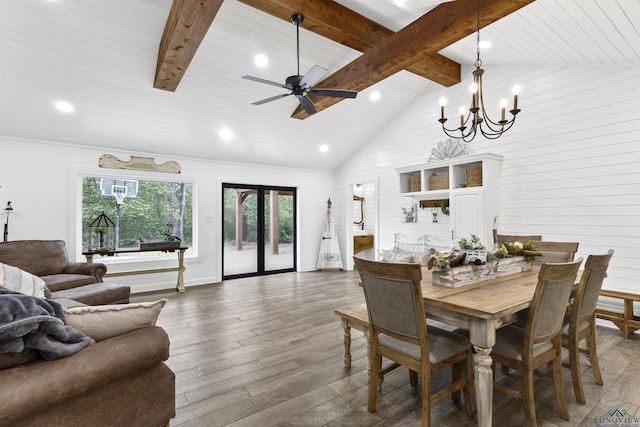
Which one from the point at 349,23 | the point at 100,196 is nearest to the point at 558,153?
the point at 349,23

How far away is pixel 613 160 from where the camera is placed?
3559 millimetres

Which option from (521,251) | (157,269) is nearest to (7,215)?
(157,269)

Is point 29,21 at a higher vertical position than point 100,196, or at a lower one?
higher

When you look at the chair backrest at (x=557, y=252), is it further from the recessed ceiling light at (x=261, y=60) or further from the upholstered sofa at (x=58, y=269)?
the upholstered sofa at (x=58, y=269)

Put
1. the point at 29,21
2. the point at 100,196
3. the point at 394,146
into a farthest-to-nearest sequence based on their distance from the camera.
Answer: the point at 394,146 → the point at 100,196 → the point at 29,21

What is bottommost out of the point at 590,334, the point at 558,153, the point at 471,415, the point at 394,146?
the point at 471,415

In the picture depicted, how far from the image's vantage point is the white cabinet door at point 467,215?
4.38 metres

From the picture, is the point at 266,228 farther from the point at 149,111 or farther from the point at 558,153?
the point at 558,153

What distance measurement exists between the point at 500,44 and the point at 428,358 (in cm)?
383

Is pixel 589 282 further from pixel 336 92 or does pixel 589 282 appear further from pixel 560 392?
pixel 336 92

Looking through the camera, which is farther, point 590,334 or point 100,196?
point 100,196

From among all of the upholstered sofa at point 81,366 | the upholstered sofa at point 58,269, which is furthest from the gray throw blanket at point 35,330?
the upholstered sofa at point 58,269

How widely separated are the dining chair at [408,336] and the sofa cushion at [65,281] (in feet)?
11.7

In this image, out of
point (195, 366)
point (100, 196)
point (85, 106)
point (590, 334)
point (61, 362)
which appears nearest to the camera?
point (61, 362)
